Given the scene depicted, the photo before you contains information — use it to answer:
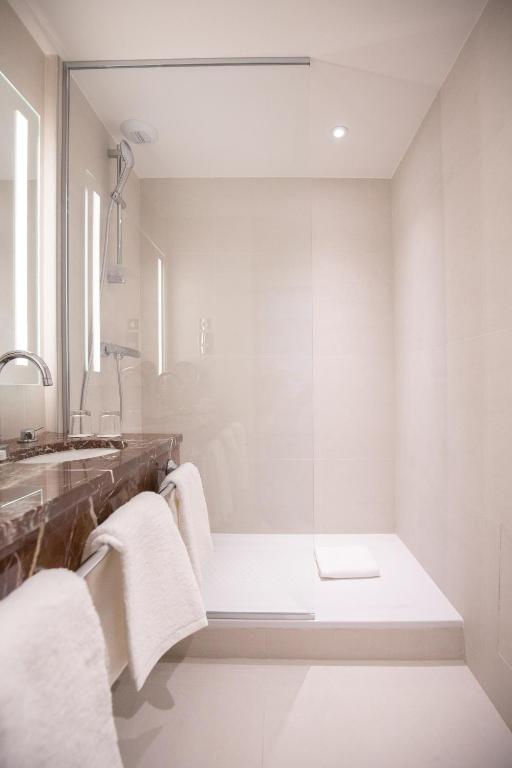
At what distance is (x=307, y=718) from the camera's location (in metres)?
1.42

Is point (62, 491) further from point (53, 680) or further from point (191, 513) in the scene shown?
point (191, 513)

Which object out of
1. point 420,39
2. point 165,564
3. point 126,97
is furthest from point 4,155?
point 420,39

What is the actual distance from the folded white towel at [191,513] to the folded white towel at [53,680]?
0.69 m

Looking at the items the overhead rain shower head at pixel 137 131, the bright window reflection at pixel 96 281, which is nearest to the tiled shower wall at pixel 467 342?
the overhead rain shower head at pixel 137 131

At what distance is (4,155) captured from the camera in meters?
1.53

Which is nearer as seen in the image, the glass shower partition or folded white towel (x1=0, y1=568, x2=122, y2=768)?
folded white towel (x1=0, y1=568, x2=122, y2=768)

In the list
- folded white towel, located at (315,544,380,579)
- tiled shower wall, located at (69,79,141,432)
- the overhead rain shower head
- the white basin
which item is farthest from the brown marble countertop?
the overhead rain shower head

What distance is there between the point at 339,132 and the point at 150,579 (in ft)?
7.01

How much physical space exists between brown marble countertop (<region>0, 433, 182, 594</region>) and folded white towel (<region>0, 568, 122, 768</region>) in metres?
0.08

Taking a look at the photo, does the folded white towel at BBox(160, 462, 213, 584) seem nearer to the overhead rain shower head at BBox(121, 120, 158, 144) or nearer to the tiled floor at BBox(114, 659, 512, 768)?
the tiled floor at BBox(114, 659, 512, 768)

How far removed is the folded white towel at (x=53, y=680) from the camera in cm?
52

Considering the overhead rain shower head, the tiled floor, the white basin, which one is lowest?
the tiled floor

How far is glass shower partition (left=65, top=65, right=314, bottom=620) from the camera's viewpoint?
184cm

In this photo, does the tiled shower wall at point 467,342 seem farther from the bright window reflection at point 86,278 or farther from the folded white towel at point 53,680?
the bright window reflection at point 86,278
